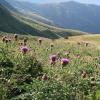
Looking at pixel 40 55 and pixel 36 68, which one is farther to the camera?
pixel 40 55

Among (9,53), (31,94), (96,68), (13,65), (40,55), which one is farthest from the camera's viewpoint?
(40,55)

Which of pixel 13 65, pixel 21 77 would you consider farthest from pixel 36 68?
pixel 21 77

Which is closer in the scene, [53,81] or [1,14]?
[53,81]

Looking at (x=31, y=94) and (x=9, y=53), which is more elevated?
(x=9, y=53)

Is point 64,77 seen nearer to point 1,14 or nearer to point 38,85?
point 38,85

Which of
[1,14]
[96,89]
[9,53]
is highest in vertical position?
[1,14]

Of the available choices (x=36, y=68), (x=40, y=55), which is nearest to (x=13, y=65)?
(x=36, y=68)

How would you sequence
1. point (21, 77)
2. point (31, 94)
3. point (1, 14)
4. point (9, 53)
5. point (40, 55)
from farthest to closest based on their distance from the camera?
point (1, 14) < point (40, 55) < point (9, 53) < point (21, 77) < point (31, 94)

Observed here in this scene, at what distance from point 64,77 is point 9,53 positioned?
3.01 meters

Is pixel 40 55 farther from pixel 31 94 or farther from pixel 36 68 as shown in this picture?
pixel 31 94

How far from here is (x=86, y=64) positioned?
45.0 feet

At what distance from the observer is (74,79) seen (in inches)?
383

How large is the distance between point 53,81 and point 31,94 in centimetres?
69

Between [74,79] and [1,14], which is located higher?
[1,14]
